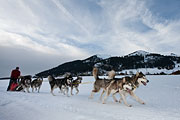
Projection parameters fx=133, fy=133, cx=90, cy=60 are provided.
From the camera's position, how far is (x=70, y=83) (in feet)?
25.6

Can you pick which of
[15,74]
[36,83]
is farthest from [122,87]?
[15,74]

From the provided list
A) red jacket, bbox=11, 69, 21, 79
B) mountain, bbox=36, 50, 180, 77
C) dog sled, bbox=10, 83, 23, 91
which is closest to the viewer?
dog sled, bbox=10, 83, 23, 91

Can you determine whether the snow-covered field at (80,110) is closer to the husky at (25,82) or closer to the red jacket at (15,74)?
the husky at (25,82)

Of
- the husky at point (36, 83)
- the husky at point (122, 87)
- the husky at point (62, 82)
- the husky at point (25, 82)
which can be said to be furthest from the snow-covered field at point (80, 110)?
the husky at point (36, 83)

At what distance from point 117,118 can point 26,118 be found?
205 cm

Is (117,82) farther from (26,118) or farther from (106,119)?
(26,118)

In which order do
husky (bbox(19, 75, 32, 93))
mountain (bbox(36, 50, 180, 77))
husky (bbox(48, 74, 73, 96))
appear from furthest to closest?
mountain (bbox(36, 50, 180, 77)) → husky (bbox(19, 75, 32, 93)) → husky (bbox(48, 74, 73, 96))

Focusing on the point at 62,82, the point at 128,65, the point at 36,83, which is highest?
the point at 128,65

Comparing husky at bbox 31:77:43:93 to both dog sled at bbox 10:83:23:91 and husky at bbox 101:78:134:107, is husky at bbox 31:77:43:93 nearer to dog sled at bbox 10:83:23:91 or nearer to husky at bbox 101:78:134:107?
dog sled at bbox 10:83:23:91

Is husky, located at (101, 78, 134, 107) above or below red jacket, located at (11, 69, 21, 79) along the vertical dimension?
below

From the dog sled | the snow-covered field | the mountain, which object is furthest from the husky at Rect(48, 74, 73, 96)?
the mountain

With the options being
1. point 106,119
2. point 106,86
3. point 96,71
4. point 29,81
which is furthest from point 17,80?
point 106,119

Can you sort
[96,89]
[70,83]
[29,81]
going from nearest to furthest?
[96,89] < [70,83] < [29,81]

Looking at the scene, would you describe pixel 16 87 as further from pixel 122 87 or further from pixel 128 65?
pixel 128 65
